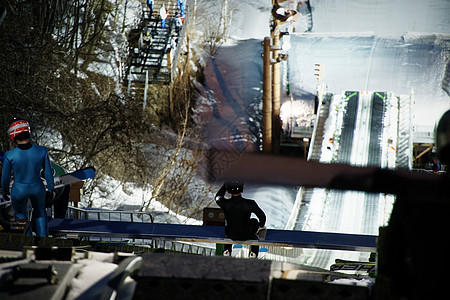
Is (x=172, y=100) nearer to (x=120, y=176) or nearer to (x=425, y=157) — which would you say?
(x=120, y=176)

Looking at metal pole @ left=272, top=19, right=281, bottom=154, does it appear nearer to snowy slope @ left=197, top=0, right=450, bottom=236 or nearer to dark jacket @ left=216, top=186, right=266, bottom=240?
snowy slope @ left=197, top=0, right=450, bottom=236

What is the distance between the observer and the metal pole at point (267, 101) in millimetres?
28989

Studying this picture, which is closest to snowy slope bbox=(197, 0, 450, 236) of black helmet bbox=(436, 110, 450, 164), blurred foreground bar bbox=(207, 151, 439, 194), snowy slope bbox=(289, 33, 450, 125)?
snowy slope bbox=(289, 33, 450, 125)

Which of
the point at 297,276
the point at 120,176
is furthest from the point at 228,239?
the point at 120,176

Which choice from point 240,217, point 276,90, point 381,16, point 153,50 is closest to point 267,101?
point 276,90

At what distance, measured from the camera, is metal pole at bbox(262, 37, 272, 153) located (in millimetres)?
28989

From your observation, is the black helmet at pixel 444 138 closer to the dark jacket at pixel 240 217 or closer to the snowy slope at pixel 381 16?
the dark jacket at pixel 240 217

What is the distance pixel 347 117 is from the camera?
27344 mm

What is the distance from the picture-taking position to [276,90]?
30.6 metres

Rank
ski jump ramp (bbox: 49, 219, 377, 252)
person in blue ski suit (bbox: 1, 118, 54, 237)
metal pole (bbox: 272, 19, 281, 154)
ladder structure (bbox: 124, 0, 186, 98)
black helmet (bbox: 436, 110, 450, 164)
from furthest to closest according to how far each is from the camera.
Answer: ladder structure (bbox: 124, 0, 186, 98) < metal pole (bbox: 272, 19, 281, 154) < ski jump ramp (bbox: 49, 219, 377, 252) < person in blue ski suit (bbox: 1, 118, 54, 237) < black helmet (bbox: 436, 110, 450, 164)

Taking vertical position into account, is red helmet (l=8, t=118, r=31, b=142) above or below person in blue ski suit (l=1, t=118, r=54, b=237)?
above

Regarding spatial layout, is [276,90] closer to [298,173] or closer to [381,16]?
[381,16]

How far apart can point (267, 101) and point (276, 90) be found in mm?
724

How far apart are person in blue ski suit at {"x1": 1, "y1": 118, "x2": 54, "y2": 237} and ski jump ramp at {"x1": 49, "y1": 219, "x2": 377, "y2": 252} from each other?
61cm
